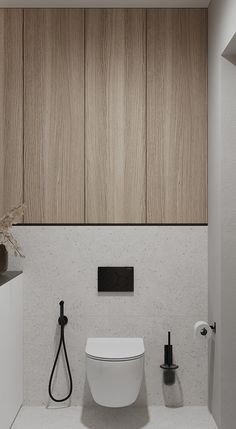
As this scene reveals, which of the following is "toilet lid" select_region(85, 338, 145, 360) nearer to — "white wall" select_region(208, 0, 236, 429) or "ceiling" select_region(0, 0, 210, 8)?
"white wall" select_region(208, 0, 236, 429)

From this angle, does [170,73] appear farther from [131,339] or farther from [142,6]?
[131,339]

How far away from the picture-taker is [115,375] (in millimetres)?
2504

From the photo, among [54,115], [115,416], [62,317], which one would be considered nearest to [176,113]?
[54,115]

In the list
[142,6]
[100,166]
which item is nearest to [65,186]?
[100,166]

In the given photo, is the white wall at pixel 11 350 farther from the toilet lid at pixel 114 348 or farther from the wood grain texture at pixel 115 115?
the wood grain texture at pixel 115 115

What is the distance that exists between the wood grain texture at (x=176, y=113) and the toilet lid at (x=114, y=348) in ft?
2.50

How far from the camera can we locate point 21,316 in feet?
9.69

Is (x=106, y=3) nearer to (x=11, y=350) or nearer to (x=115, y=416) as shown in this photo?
(x=11, y=350)

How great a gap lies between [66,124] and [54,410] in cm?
170

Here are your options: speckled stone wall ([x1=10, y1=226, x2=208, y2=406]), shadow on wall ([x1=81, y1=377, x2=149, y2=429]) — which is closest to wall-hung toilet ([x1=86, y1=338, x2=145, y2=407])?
shadow on wall ([x1=81, y1=377, x2=149, y2=429])

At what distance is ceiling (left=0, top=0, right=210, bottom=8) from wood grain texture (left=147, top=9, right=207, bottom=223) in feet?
0.19

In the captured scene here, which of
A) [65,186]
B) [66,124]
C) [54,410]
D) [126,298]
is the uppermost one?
[66,124]

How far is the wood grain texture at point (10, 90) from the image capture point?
2963 mm

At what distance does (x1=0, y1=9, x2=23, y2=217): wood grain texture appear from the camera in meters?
2.96
